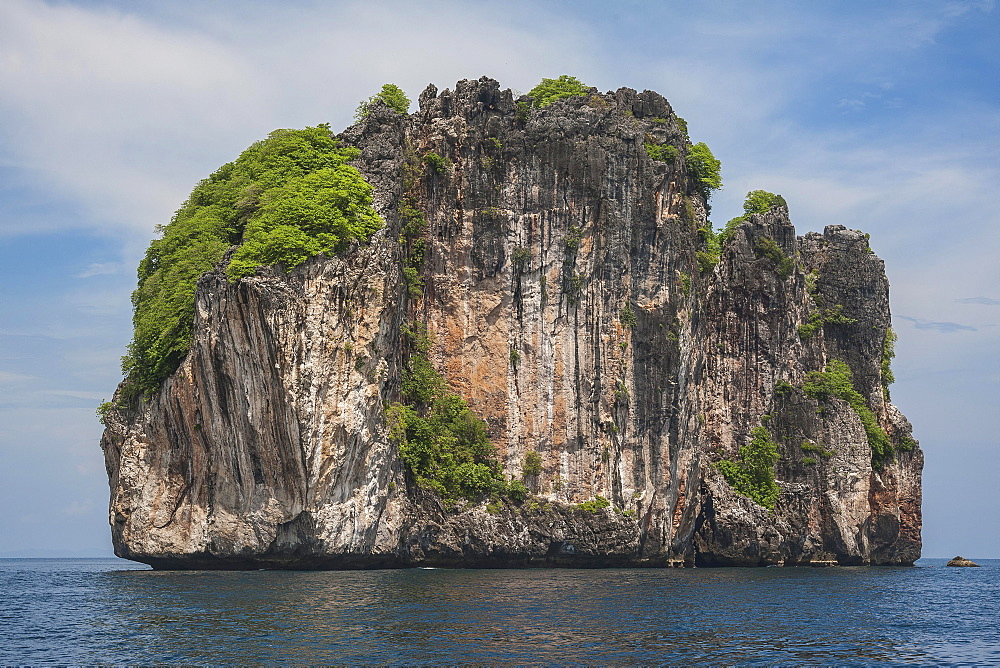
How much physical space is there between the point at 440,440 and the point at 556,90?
2374cm

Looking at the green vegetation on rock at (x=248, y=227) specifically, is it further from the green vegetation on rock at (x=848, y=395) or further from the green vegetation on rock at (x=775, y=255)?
the green vegetation on rock at (x=848, y=395)

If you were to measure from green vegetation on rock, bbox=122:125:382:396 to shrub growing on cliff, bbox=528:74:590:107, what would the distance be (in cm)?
1421

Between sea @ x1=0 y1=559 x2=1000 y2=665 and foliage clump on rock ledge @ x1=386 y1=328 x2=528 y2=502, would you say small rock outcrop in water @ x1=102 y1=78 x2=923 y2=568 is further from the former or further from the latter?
sea @ x1=0 y1=559 x2=1000 y2=665

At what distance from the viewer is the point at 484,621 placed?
27.8 meters

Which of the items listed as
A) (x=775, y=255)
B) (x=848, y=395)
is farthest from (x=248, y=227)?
(x=848, y=395)

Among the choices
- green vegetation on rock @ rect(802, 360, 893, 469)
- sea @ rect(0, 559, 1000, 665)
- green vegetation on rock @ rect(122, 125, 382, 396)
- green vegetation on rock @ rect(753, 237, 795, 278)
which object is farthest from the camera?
green vegetation on rock @ rect(753, 237, 795, 278)

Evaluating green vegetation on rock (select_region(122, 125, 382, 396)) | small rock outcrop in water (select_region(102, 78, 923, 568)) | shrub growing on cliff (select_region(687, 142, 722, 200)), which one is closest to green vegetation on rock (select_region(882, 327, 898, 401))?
small rock outcrop in water (select_region(102, 78, 923, 568))

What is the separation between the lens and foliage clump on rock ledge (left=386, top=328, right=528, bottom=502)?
47.6 m

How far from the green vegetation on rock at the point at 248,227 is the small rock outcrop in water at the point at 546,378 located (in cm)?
113

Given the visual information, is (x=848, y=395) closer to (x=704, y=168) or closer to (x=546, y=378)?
(x=704, y=168)

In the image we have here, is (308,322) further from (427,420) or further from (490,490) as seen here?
(490,490)

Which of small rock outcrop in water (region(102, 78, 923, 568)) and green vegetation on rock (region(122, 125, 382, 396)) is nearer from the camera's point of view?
small rock outcrop in water (region(102, 78, 923, 568))

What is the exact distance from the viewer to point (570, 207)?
5303 centimetres

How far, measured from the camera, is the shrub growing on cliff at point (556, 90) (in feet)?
193
